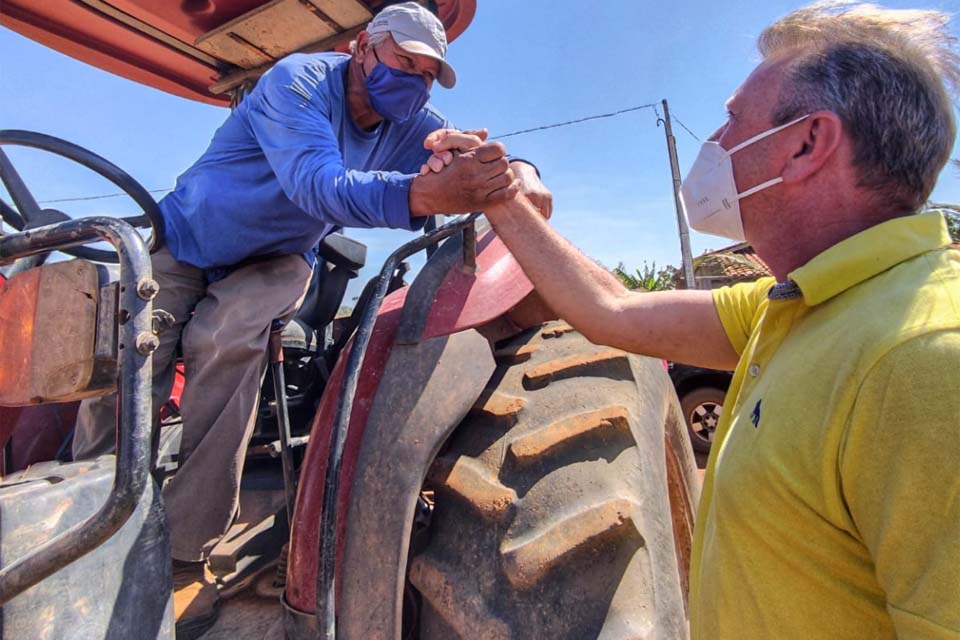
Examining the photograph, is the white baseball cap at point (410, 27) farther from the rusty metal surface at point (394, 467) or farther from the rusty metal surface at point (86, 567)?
→ the rusty metal surface at point (86, 567)

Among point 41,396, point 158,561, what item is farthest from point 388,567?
point 41,396

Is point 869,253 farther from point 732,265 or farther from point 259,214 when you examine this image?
point 732,265

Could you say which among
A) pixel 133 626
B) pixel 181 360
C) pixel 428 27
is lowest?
pixel 133 626

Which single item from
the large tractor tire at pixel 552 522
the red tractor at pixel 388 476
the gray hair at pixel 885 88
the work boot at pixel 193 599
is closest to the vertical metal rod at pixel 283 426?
the red tractor at pixel 388 476

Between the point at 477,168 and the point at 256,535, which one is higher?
the point at 477,168

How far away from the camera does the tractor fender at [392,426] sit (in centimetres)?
112

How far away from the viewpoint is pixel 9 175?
1493 millimetres

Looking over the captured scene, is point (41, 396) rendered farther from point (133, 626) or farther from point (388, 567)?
point (388, 567)

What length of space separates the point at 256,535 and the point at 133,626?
0.71 m

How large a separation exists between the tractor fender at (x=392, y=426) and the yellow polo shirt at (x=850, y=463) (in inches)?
→ 21.7

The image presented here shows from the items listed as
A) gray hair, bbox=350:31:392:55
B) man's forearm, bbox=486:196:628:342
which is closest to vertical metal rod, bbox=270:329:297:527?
man's forearm, bbox=486:196:628:342

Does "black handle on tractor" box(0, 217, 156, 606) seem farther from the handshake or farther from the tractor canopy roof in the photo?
the tractor canopy roof

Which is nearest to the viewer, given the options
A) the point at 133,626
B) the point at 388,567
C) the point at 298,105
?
the point at 133,626

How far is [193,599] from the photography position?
1.61 m
